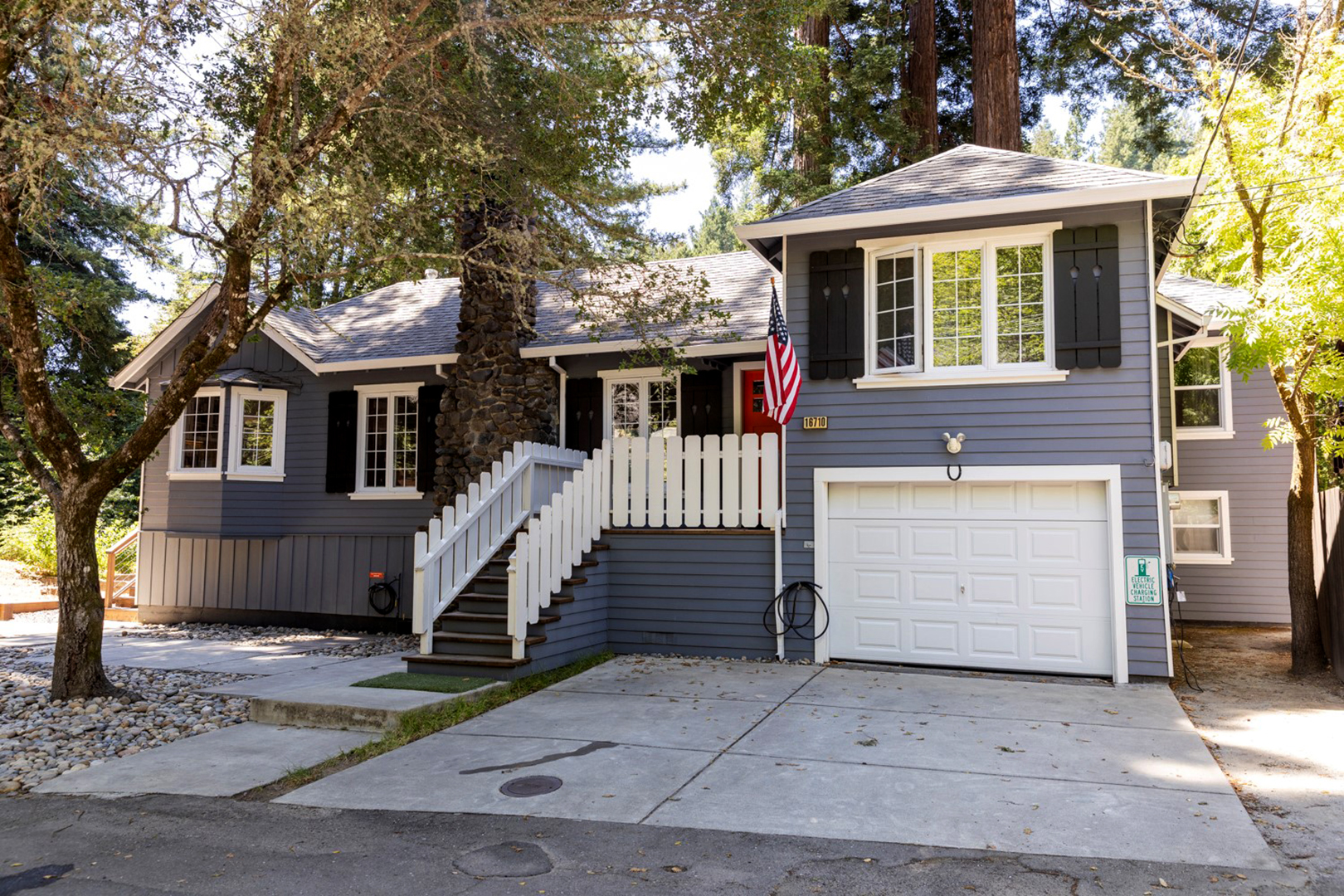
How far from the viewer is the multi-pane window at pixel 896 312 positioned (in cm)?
899

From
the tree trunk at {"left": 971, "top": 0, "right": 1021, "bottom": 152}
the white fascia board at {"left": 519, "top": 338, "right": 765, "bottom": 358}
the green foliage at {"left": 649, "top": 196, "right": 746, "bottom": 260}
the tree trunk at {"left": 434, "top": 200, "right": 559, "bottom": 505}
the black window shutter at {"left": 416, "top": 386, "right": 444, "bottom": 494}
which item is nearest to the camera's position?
the white fascia board at {"left": 519, "top": 338, "right": 765, "bottom": 358}

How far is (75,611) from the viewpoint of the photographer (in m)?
7.42

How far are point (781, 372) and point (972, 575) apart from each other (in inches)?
106

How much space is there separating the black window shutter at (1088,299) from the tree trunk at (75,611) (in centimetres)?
860

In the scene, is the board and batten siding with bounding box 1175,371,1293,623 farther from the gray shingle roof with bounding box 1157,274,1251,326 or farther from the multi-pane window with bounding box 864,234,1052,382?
the multi-pane window with bounding box 864,234,1052,382

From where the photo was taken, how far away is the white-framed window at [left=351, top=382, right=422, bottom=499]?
1345 cm

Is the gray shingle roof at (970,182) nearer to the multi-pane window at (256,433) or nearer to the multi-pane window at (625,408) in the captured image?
the multi-pane window at (625,408)

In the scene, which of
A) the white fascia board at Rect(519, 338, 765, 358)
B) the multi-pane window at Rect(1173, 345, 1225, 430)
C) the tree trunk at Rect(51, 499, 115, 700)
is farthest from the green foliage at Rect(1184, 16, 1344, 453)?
the tree trunk at Rect(51, 499, 115, 700)

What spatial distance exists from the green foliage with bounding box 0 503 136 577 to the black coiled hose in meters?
13.1

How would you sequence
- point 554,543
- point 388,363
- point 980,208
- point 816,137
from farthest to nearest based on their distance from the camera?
point 816,137 < point 388,363 < point 554,543 < point 980,208

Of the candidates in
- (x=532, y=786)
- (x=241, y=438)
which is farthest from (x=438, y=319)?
(x=532, y=786)

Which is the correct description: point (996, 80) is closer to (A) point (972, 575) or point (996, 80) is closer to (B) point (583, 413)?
(B) point (583, 413)

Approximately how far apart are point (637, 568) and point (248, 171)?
17.3 ft

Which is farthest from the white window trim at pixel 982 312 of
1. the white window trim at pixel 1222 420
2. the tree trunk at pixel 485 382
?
the white window trim at pixel 1222 420
